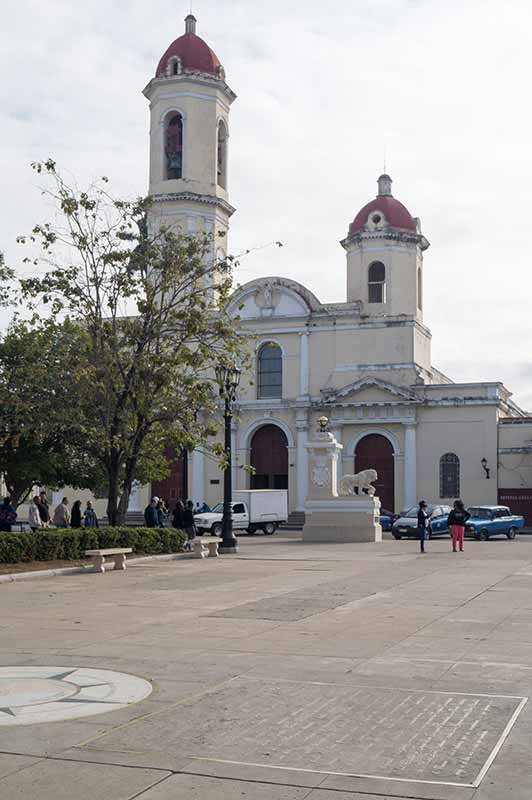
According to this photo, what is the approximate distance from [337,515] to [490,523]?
23.0 ft

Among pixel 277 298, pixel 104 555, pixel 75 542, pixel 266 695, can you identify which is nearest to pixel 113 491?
pixel 75 542

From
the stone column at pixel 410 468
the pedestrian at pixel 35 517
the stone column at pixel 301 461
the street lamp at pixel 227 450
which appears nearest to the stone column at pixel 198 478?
the stone column at pixel 301 461

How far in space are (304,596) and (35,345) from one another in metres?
22.0

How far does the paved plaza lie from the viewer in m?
5.90

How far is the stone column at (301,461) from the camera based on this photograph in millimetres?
53594

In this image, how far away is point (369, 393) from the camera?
5312 centimetres

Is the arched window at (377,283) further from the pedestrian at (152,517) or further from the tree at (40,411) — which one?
the pedestrian at (152,517)

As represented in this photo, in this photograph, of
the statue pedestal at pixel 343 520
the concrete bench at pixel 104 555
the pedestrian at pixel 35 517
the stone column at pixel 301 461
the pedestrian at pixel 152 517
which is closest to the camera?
the concrete bench at pixel 104 555

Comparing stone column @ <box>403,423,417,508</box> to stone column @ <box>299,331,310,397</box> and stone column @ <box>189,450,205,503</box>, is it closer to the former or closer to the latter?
stone column @ <box>299,331,310,397</box>

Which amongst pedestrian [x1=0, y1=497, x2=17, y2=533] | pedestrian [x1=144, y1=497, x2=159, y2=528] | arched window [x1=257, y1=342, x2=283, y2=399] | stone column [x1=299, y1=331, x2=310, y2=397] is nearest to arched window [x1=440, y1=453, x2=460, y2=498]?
stone column [x1=299, y1=331, x2=310, y2=397]

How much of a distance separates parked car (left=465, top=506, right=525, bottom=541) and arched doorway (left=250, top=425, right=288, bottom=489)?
608 inches

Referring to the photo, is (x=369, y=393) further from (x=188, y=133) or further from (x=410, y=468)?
(x=188, y=133)

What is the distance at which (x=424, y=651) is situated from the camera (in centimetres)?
1039

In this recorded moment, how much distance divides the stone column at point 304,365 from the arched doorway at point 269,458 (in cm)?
267
